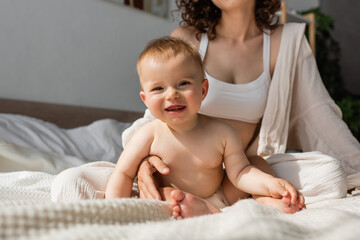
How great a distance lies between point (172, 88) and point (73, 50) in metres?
1.76

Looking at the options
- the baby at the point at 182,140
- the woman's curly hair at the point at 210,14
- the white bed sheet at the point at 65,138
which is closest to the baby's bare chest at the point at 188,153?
the baby at the point at 182,140

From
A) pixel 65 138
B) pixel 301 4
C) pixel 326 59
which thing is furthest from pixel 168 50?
pixel 301 4

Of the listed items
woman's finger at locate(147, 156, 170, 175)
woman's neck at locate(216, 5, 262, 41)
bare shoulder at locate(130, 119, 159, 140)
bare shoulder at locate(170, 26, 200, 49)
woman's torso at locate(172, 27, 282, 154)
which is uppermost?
woman's neck at locate(216, 5, 262, 41)

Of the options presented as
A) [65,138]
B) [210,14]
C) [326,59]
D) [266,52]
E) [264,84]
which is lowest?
[65,138]

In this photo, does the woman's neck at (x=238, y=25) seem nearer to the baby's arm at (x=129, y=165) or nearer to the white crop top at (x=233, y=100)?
the white crop top at (x=233, y=100)

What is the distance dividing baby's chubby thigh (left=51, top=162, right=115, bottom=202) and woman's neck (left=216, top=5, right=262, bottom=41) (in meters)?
0.76

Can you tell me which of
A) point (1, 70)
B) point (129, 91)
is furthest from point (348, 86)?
point (1, 70)

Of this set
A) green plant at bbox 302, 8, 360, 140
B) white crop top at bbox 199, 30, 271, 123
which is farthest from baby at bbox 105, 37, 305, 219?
green plant at bbox 302, 8, 360, 140

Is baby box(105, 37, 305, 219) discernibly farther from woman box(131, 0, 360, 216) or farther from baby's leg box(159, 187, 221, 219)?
woman box(131, 0, 360, 216)

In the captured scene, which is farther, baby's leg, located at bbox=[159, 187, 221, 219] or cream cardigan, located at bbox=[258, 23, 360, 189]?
cream cardigan, located at bbox=[258, 23, 360, 189]

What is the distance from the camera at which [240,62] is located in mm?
1341

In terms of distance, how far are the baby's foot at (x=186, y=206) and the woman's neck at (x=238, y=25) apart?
82 cm

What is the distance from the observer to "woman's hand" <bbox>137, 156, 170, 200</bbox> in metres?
0.83

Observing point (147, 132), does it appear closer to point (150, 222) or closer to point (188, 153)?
point (188, 153)
